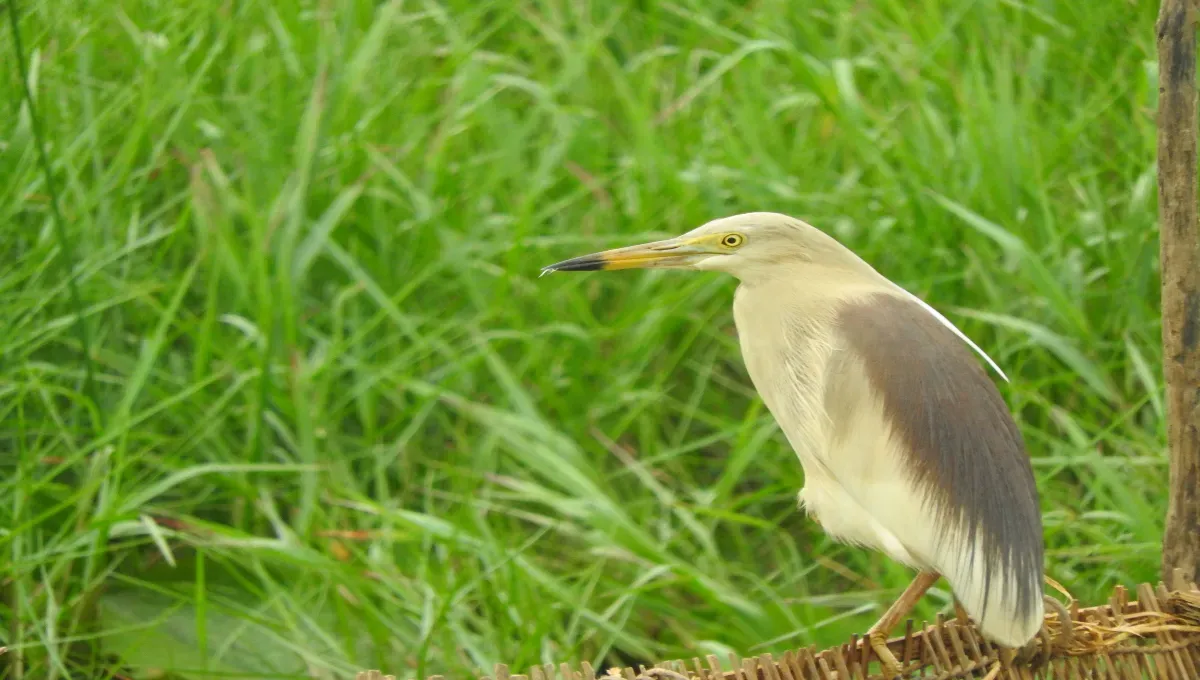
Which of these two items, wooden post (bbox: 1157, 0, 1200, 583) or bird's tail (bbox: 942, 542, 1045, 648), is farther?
wooden post (bbox: 1157, 0, 1200, 583)

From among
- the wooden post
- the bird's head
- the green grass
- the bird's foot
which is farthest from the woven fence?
the green grass

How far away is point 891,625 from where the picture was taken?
1429 mm

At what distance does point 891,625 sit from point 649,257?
47 centimetres

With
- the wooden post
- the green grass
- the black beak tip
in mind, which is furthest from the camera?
the green grass

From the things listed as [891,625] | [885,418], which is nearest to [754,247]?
[885,418]

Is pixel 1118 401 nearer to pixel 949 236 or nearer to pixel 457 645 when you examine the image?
pixel 949 236

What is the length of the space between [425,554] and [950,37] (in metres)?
1.61

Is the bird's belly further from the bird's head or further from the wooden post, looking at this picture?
the wooden post

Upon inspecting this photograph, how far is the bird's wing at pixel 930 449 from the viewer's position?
4.59ft

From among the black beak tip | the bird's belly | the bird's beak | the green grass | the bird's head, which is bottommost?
the green grass

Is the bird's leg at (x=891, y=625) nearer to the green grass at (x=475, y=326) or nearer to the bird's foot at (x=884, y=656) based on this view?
the bird's foot at (x=884, y=656)

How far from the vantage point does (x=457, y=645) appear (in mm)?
2229

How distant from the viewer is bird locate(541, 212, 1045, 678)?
1394 mm

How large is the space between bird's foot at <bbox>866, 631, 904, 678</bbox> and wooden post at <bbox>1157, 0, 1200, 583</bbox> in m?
0.39
